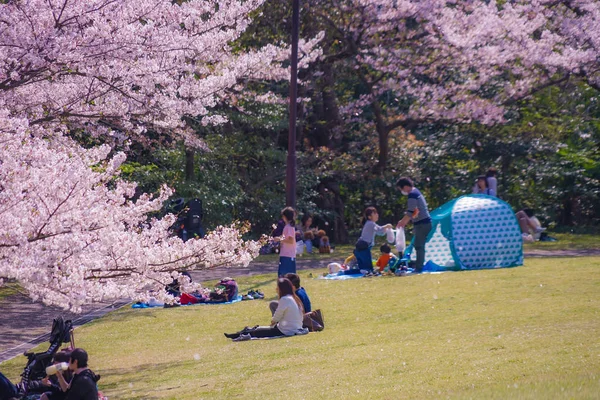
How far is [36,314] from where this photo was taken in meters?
17.7

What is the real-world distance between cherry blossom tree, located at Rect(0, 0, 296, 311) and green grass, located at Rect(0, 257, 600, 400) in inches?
55.9

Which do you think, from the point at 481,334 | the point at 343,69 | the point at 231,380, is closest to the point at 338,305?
the point at 481,334

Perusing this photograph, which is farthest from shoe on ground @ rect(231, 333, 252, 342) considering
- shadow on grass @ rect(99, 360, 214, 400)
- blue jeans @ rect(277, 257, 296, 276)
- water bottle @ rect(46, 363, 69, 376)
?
water bottle @ rect(46, 363, 69, 376)

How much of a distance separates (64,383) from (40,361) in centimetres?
135

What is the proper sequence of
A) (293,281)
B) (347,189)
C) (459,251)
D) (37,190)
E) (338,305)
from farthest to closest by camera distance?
(347,189) < (459,251) < (338,305) < (293,281) < (37,190)

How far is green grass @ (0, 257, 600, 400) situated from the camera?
963 centimetres

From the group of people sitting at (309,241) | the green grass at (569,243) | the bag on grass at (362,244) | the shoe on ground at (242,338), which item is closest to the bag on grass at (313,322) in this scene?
the shoe on ground at (242,338)

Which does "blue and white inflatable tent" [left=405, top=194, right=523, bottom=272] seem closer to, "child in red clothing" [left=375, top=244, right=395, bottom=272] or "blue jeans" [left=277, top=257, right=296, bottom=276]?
"child in red clothing" [left=375, top=244, right=395, bottom=272]

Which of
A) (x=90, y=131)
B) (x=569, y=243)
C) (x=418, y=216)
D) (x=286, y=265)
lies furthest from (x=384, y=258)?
(x=569, y=243)

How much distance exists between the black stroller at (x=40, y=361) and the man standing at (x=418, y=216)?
10218 millimetres

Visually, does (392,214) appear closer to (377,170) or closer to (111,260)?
(377,170)

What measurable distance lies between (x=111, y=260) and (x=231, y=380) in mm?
1952

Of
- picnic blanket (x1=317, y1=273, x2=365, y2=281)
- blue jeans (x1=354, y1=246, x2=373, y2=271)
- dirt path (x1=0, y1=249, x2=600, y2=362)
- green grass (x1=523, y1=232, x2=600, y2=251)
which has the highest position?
green grass (x1=523, y1=232, x2=600, y2=251)

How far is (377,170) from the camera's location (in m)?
32.3
